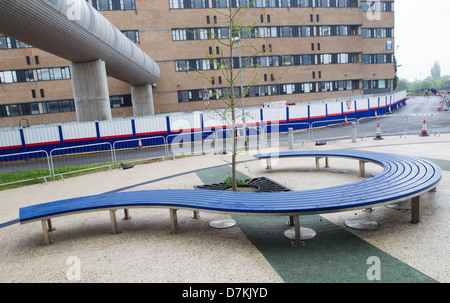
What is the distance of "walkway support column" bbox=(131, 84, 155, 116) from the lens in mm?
37969

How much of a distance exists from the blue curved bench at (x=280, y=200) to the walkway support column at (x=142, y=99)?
3308cm

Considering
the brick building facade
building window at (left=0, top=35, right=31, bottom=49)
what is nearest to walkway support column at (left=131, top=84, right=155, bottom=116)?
the brick building facade

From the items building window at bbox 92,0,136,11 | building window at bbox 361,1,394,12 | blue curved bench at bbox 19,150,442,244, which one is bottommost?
blue curved bench at bbox 19,150,442,244

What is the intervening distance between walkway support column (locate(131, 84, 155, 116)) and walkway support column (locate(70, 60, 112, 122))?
55.8 feet

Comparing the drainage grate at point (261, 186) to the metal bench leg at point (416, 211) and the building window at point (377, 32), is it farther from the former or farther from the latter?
the building window at point (377, 32)

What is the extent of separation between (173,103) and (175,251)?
39.5 meters

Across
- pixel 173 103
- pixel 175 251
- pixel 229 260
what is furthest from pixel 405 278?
pixel 173 103

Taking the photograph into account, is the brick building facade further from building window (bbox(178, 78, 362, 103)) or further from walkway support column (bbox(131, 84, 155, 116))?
walkway support column (bbox(131, 84, 155, 116))

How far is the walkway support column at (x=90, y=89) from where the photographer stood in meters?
20.2

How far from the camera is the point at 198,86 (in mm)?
43781

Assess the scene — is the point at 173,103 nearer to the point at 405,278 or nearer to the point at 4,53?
the point at 4,53

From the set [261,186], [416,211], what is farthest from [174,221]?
[416,211]

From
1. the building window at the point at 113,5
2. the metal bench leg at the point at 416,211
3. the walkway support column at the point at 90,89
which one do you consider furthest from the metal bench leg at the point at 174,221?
the building window at the point at 113,5

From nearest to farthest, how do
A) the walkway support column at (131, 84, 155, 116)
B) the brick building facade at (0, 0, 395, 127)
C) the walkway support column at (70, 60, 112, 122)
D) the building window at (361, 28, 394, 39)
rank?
the walkway support column at (70, 60, 112, 122) → the walkway support column at (131, 84, 155, 116) → the brick building facade at (0, 0, 395, 127) → the building window at (361, 28, 394, 39)
